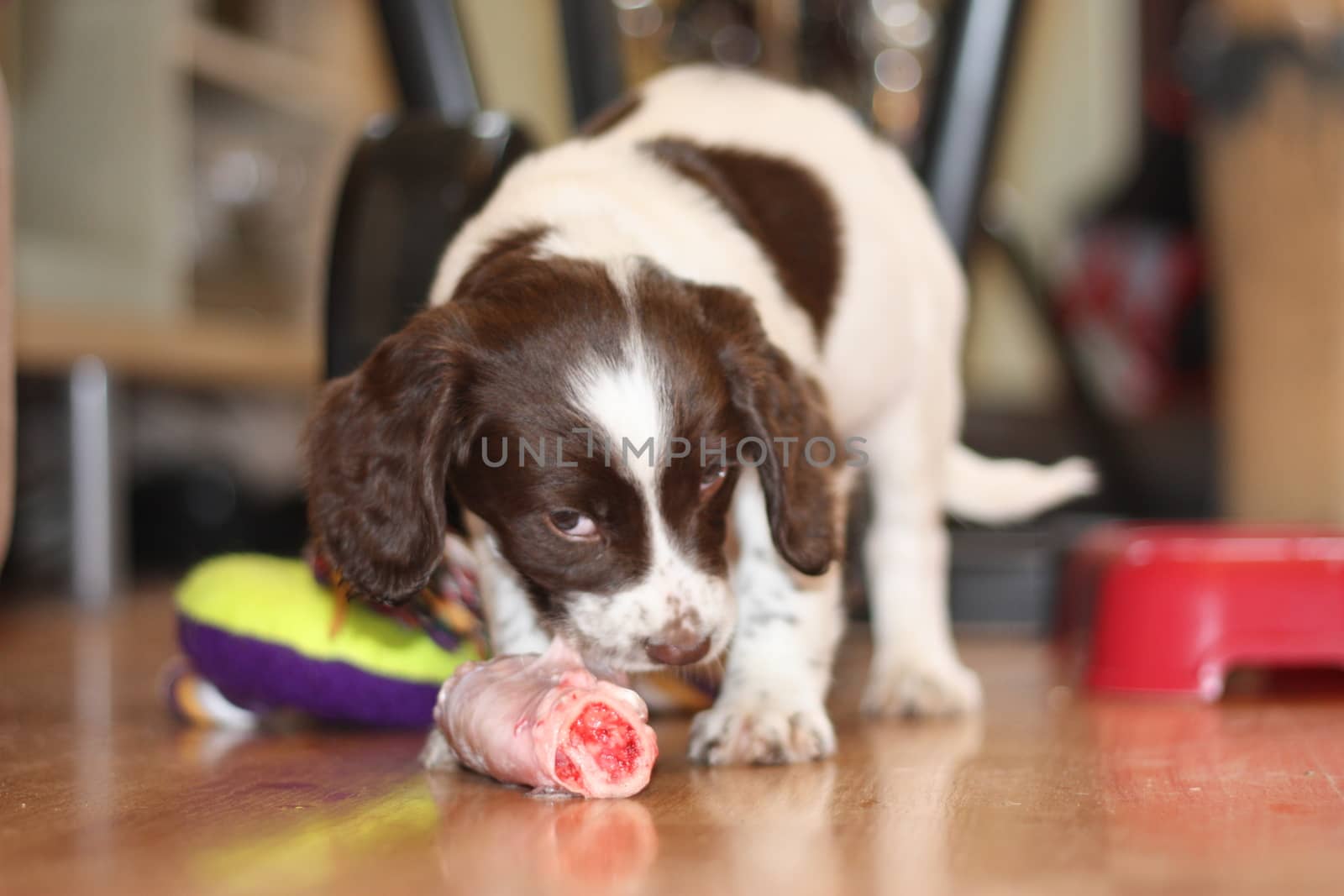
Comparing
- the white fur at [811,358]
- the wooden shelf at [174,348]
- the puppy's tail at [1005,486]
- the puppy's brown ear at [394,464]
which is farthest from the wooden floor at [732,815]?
the wooden shelf at [174,348]

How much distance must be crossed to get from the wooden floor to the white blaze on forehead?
1.17 ft

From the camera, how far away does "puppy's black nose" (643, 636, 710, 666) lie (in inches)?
69.7

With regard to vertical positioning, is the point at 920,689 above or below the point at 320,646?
below

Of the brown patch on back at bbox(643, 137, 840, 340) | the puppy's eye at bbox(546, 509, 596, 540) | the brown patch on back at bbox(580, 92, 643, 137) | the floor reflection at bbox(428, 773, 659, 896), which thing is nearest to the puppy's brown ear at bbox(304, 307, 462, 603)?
the puppy's eye at bbox(546, 509, 596, 540)

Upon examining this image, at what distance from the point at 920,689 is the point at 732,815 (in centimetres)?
88

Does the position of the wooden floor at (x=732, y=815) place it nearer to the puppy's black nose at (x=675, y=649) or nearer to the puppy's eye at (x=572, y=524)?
the puppy's black nose at (x=675, y=649)

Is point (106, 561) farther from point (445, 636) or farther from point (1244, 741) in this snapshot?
point (1244, 741)

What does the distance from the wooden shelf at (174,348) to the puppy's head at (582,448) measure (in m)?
2.43

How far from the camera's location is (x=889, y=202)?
2.61 m

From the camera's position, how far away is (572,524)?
1827 mm

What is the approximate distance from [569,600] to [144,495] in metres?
4.51

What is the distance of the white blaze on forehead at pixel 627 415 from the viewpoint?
1764 mm

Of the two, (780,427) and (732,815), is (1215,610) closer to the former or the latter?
(780,427)

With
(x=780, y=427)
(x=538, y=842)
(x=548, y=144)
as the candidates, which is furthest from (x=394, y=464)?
(x=548, y=144)
